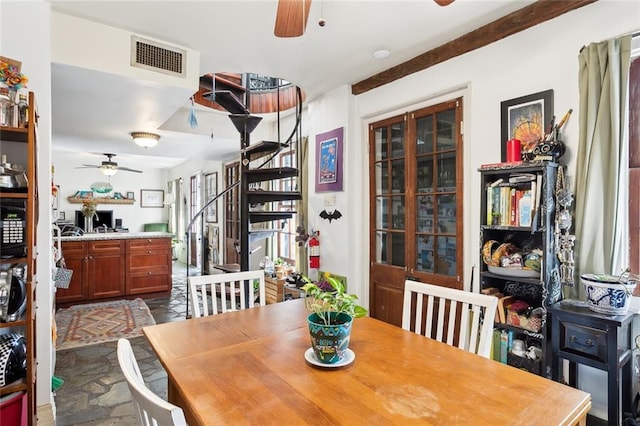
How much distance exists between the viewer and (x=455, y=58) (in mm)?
2744

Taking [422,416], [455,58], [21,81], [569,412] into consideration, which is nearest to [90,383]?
[21,81]

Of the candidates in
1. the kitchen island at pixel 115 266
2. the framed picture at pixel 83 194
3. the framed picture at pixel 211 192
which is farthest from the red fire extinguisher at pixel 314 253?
the framed picture at pixel 83 194

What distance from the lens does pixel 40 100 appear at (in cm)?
220

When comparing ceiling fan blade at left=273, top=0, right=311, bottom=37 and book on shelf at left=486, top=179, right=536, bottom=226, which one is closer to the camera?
ceiling fan blade at left=273, top=0, right=311, bottom=37

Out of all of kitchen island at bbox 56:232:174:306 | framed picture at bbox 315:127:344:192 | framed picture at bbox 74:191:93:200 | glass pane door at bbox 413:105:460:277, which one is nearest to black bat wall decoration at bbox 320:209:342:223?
framed picture at bbox 315:127:344:192

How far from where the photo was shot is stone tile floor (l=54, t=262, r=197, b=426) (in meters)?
2.31

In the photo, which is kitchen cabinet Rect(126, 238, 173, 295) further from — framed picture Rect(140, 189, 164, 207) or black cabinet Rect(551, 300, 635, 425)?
framed picture Rect(140, 189, 164, 207)

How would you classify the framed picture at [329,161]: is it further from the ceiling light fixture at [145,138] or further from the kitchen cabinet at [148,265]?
the kitchen cabinet at [148,265]

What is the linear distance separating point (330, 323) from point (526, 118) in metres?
1.95

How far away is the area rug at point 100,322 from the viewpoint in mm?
3660

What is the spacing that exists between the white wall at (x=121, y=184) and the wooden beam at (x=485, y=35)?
302 inches

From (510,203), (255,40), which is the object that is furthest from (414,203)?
(255,40)

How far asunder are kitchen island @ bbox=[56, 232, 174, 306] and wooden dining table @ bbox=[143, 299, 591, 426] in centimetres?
427

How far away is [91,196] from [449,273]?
974 centimetres
